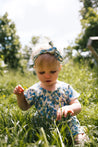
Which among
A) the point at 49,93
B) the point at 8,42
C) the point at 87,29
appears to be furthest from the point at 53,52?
the point at 8,42

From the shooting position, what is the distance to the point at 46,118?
1.70 metres

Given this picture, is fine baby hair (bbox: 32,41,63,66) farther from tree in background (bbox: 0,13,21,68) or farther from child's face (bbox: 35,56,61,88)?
tree in background (bbox: 0,13,21,68)

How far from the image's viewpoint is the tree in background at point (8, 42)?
728 inches

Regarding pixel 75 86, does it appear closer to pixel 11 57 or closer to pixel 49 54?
pixel 49 54

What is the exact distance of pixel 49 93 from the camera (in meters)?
1.82

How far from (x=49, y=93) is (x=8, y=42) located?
1832cm

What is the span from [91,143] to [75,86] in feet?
7.18

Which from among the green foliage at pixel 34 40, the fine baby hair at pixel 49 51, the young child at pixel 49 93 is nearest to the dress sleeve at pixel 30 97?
the young child at pixel 49 93

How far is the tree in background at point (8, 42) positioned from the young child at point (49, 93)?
663 inches

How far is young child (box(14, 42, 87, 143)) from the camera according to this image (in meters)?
1.68

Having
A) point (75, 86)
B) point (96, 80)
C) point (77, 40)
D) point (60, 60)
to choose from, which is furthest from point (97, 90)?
point (77, 40)

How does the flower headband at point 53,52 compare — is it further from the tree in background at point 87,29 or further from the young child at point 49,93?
the tree in background at point 87,29

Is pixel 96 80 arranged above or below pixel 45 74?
below

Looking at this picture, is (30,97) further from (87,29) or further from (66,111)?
(87,29)
